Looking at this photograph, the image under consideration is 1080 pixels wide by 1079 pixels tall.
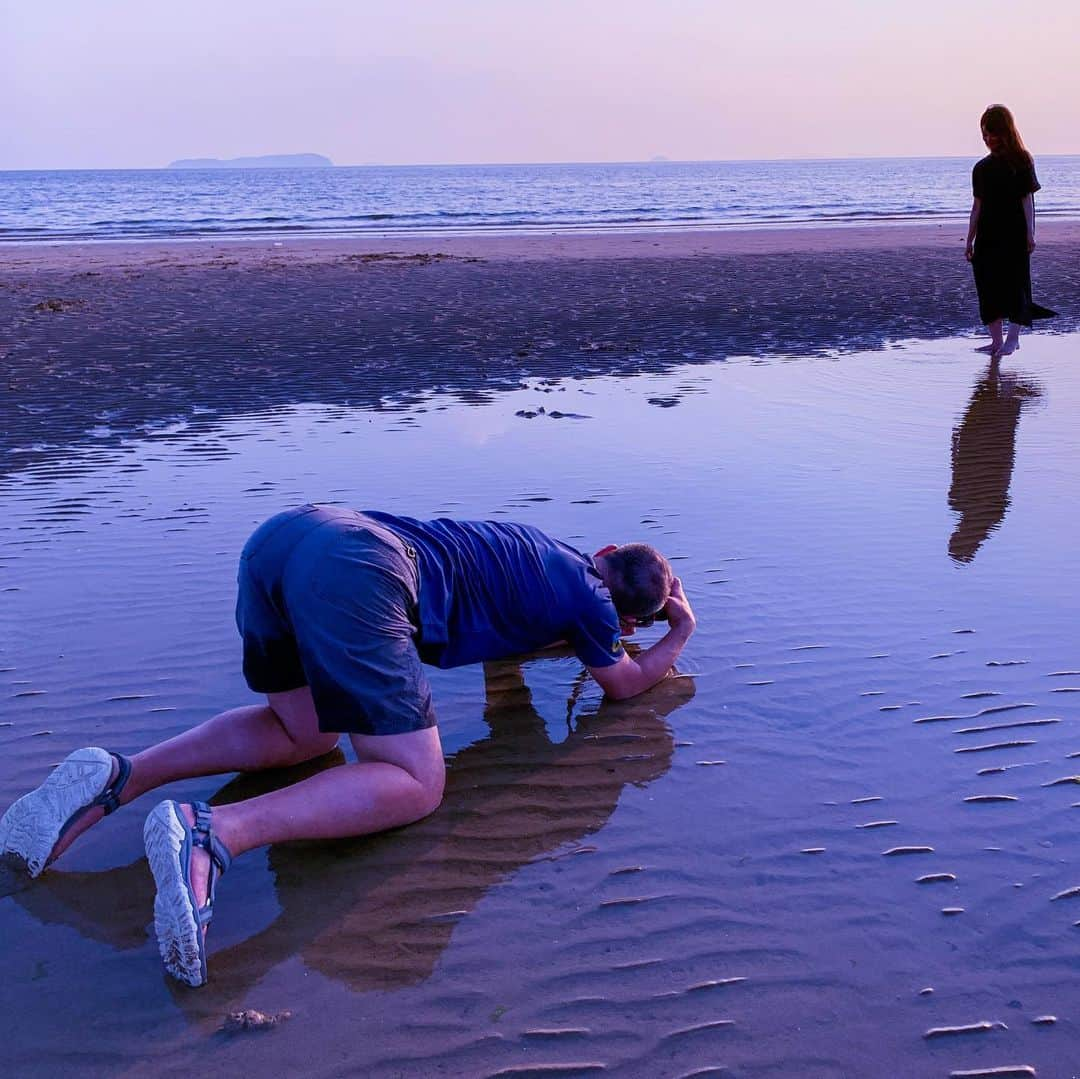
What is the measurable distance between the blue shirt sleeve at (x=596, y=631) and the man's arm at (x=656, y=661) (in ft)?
0.51

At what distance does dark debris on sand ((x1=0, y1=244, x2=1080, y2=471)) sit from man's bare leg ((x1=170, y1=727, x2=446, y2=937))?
15.5 feet

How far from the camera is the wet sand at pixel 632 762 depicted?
2.53 meters

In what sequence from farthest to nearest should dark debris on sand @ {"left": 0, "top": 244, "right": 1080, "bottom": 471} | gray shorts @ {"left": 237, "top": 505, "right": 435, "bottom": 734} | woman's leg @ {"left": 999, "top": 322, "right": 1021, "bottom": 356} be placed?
woman's leg @ {"left": 999, "top": 322, "right": 1021, "bottom": 356} < dark debris on sand @ {"left": 0, "top": 244, "right": 1080, "bottom": 471} < gray shorts @ {"left": 237, "top": 505, "right": 435, "bottom": 734}

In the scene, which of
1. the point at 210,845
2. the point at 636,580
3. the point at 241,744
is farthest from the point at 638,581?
the point at 210,845

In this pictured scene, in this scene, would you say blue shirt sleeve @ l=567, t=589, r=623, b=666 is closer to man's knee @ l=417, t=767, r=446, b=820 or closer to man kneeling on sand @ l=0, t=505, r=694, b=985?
man kneeling on sand @ l=0, t=505, r=694, b=985

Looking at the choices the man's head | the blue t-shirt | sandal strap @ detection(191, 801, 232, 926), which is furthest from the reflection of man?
sandal strap @ detection(191, 801, 232, 926)

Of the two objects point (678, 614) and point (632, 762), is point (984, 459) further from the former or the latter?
point (632, 762)

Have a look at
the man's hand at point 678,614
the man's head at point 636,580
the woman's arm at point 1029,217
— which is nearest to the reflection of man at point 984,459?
the woman's arm at point 1029,217

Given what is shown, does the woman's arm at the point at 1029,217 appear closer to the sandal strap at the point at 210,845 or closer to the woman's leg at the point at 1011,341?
the woman's leg at the point at 1011,341

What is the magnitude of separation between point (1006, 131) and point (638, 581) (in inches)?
284

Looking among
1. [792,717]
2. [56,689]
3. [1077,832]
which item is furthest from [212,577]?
[1077,832]

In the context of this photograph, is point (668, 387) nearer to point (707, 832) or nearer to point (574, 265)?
point (707, 832)

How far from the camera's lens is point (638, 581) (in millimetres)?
3779

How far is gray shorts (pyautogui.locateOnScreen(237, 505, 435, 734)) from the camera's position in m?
3.10
